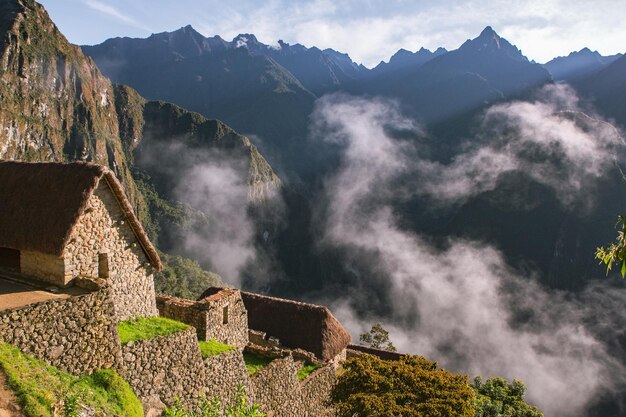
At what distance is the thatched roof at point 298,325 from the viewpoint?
1916 cm

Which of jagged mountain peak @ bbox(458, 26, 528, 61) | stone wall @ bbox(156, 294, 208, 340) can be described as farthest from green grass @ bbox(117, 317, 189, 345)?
jagged mountain peak @ bbox(458, 26, 528, 61)

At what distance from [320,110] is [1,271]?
179m

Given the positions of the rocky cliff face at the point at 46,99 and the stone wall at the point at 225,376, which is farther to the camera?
the rocky cliff face at the point at 46,99

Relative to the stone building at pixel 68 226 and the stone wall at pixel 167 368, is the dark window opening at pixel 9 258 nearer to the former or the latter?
the stone building at pixel 68 226

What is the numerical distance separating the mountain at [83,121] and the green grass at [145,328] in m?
84.6

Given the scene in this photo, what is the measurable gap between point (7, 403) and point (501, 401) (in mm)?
19755

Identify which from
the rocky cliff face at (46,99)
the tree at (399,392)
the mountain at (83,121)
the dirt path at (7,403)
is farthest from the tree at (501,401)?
the mountain at (83,121)

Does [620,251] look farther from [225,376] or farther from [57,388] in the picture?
[225,376]

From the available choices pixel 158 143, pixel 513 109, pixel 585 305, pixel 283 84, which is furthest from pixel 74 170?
pixel 283 84

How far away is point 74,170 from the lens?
862 centimetres

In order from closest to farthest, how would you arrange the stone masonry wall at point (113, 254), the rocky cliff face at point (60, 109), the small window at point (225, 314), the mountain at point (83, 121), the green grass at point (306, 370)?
the stone masonry wall at point (113, 254) < the small window at point (225, 314) < the green grass at point (306, 370) < the rocky cliff face at point (60, 109) < the mountain at point (83, 121)

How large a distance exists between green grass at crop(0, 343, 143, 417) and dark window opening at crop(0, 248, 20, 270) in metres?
3.57

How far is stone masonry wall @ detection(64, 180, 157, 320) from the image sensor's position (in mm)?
8516

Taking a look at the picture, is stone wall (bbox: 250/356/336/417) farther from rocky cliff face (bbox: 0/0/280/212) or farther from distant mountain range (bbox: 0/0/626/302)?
distant mountain range (bbox: 0/0/626/302)
